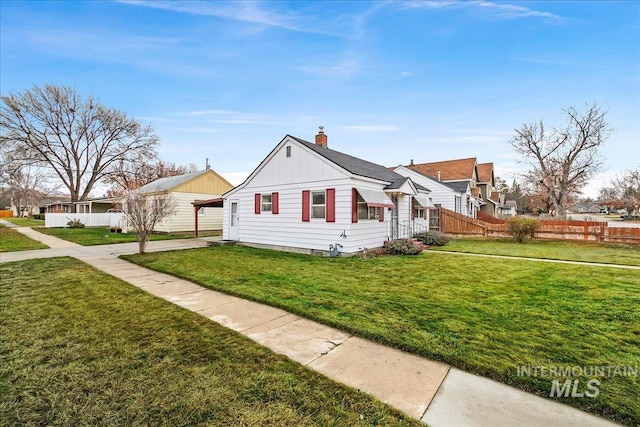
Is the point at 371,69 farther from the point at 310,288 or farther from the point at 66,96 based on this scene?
the point at 66,96

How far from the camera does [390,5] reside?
10516 mm

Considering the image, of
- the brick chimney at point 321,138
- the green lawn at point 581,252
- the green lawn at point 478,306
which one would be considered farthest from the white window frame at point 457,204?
the green lawn at point 478,306

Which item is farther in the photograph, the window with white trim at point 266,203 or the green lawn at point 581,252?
the window with white trim at point 266,203

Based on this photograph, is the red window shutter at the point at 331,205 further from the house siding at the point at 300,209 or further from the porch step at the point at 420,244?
the porch step at the point at 420,244

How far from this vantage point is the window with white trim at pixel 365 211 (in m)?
11.2

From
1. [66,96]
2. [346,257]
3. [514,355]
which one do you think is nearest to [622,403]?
[514,355]

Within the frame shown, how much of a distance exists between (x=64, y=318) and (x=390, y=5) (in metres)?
13.4

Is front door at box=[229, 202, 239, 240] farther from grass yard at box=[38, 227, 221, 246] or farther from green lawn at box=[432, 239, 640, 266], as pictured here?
green lawn at box=[432, 239, 640, 266]

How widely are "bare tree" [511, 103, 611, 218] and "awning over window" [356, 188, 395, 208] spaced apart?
2718cm

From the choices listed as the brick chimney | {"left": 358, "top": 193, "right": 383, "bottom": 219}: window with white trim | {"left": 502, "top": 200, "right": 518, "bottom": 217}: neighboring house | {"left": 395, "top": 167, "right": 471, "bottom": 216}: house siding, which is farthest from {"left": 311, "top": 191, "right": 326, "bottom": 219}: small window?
{"left": 502, "top": 200, "right": 518, "bottom": 217}: neighboring house

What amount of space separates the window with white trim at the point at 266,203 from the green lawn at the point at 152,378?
9.08 meters

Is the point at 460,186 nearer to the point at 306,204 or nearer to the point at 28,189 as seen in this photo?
the point at 306,204

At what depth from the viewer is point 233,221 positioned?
1575 cm
